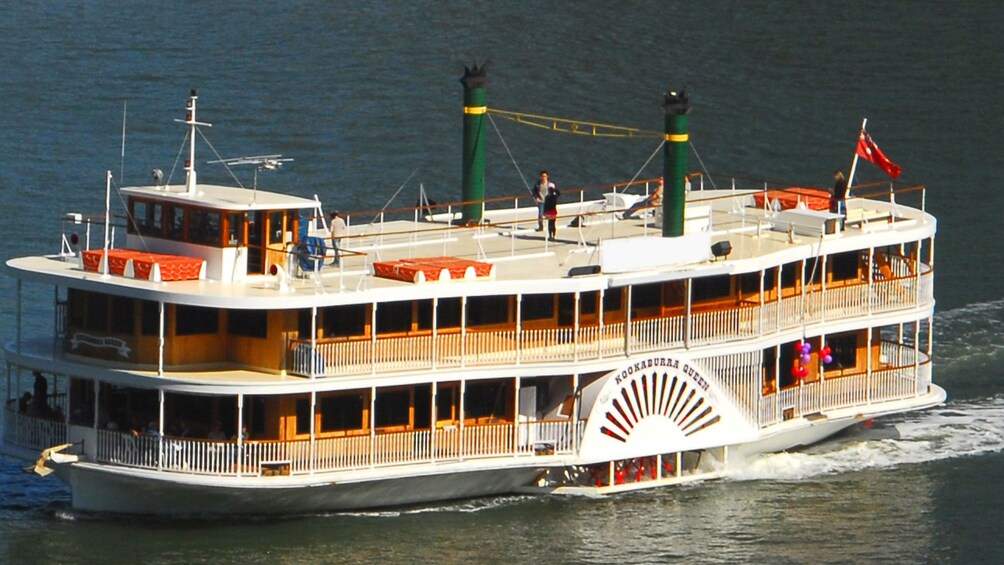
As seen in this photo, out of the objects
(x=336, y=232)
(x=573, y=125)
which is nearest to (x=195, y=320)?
(x=336, y=232)

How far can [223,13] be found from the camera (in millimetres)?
93500

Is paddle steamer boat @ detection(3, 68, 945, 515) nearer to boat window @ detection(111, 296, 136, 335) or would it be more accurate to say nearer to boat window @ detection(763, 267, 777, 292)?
boat window @ detection(111, 296, 136, 335)

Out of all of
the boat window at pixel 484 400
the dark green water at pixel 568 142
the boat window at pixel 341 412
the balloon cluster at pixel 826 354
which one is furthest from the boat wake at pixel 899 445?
the boat window at pixel 341 412

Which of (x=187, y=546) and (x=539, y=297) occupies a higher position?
(x=539, y=297)

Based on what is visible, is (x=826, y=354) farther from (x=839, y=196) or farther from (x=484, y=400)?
(x=484, y=400)

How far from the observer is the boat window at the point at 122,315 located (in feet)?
158

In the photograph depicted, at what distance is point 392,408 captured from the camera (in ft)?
162

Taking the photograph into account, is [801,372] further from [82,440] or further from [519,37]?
[519,37]

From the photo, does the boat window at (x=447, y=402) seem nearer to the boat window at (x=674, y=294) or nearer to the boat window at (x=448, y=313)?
the boat window at (x=448, y=313)

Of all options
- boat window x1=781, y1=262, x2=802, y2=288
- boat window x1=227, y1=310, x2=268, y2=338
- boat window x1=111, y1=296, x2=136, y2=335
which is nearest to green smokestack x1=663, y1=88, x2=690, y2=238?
boat window x1=781, y1=262, x2=802, y2=288

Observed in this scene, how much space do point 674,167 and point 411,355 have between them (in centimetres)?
808

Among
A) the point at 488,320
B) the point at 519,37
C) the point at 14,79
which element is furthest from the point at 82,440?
the point at 519,37

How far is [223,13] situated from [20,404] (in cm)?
4581

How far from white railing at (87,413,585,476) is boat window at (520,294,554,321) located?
88.3 inches
